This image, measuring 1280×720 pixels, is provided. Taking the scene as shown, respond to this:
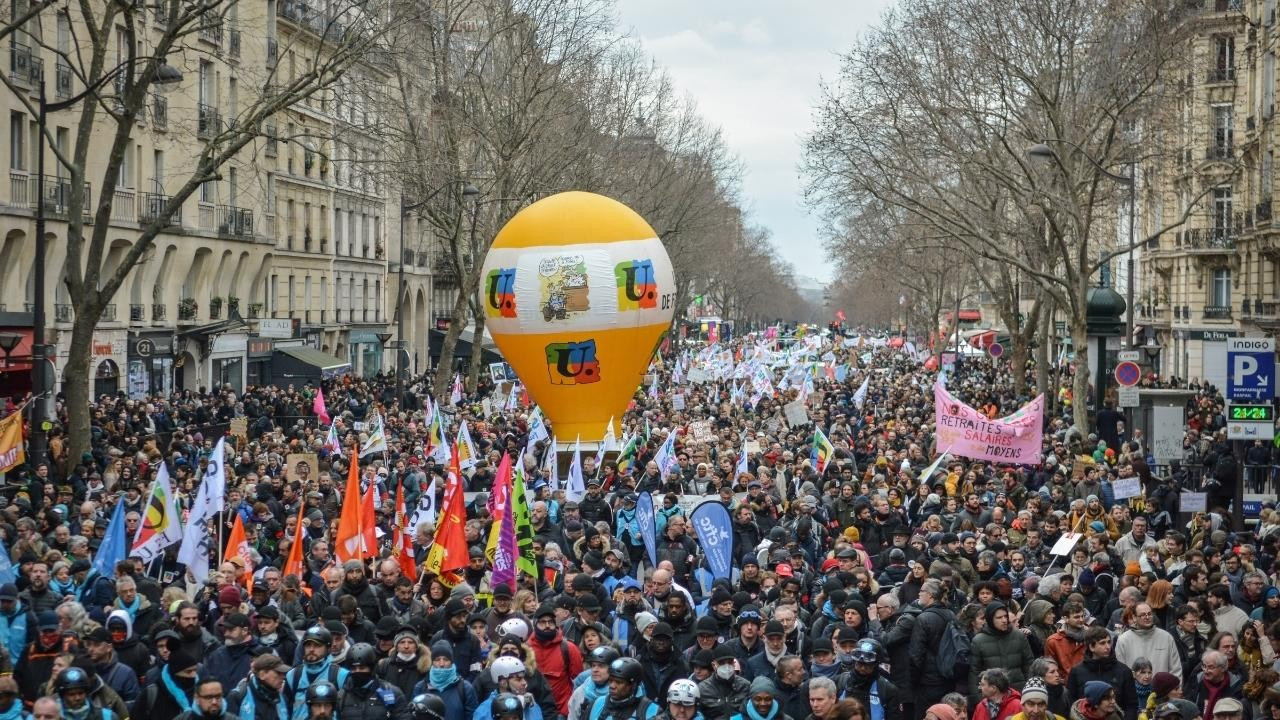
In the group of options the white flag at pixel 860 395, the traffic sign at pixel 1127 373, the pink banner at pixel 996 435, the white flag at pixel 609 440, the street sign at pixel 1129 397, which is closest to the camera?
the pink banner at pixel 996 435

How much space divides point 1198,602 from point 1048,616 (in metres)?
1.06

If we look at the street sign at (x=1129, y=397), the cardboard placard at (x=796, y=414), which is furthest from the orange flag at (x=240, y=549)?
the cardboard placard at (x=796, y=414)

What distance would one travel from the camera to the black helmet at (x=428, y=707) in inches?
368

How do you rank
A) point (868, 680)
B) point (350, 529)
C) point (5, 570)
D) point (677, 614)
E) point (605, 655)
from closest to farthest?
point (605, 655)
point (868, 680)
point (677, 614)
point (5, 570)
point (350, 529)

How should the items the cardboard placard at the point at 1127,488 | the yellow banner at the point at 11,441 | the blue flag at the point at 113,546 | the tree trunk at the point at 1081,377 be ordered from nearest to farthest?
the blue flag at the point at 113,546, the cardboard placard at the point at 1127,488, the yellow banner at the point at 11,441, the tree trunk at the point at 1081,377

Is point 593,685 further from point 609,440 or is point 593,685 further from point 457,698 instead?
point 609,440

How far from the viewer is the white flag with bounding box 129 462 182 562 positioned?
15938 millimetres

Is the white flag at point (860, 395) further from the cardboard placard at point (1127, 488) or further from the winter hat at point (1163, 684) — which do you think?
the winter hat at point (1163, 684)

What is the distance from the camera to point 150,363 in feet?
140

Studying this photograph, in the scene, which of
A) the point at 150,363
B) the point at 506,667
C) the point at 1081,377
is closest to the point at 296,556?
the point at 506,667

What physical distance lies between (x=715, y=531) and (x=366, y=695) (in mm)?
5654

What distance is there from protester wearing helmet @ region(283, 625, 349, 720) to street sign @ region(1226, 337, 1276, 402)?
12133mm

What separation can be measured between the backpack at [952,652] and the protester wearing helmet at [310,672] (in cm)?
377

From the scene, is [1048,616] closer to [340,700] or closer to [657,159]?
[340,700]
